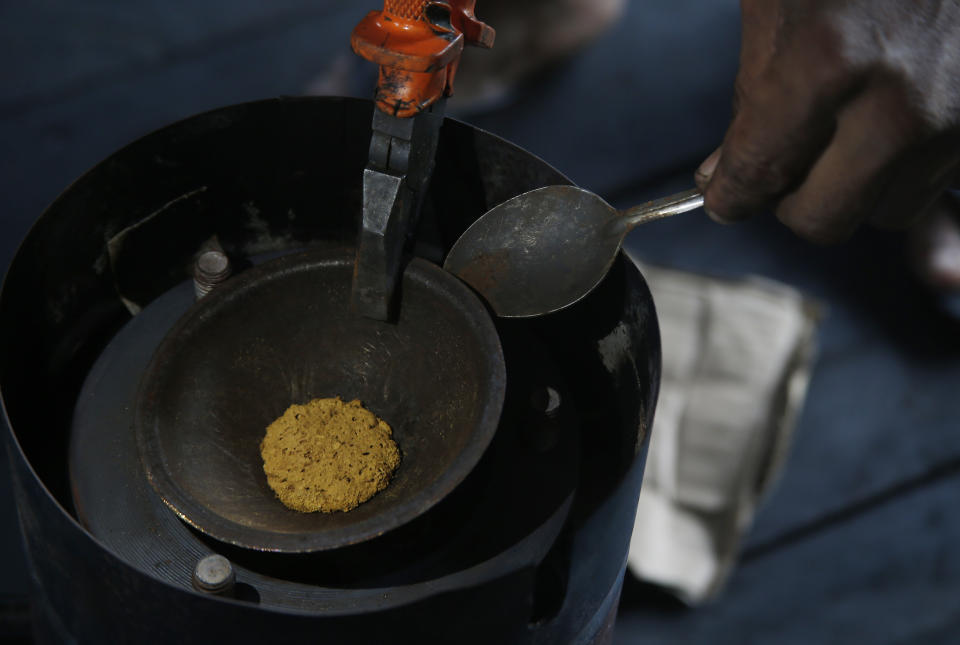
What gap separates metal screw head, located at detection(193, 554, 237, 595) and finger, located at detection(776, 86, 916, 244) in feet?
1.81

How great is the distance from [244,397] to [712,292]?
4.08ft

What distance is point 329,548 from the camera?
0.76 meters

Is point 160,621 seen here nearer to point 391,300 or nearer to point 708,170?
point 391,300

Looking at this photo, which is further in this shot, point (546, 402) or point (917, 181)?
point (546, 402)

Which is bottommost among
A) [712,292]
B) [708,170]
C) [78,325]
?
[712,292]

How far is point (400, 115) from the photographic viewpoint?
0.82 m

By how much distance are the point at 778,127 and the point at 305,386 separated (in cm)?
52

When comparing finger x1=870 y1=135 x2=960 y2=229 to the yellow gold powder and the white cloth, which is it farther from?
the white cloth

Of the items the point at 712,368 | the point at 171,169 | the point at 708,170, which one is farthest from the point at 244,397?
the point at 712,368

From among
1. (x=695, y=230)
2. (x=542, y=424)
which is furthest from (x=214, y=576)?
(x=695, y=230)

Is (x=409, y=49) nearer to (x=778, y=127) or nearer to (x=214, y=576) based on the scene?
(x=778, y=127)

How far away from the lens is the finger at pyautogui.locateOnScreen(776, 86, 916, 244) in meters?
0.74

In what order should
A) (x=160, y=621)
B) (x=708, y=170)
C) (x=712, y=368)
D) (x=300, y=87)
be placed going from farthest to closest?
(x=300, y=87)
(x=712, y=368)
(x=708, y=170)
(x=160, y=621)

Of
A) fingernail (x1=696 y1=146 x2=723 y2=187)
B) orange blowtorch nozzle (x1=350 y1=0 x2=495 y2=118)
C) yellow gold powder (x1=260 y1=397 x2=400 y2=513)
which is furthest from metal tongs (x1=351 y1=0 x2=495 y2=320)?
fingernail (x1=696 y1=146 x2=723 y2=187)
